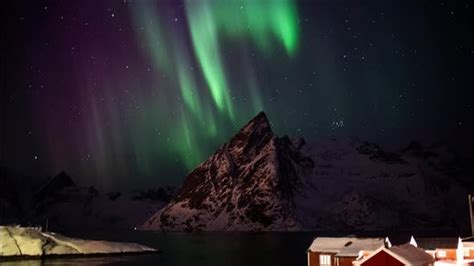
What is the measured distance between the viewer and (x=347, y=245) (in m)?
65.1

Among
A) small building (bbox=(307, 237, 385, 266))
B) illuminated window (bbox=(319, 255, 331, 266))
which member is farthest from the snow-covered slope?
illuminated window (bbox=(319, 255, 331, 266))

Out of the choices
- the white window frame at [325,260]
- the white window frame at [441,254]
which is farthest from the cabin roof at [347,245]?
the white window frame at [441,254]

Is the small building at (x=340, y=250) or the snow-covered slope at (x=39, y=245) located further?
the snow-covered slope at (x=39, y=245)

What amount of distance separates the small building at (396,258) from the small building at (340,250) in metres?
5.52

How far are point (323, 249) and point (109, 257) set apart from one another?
3172 inches

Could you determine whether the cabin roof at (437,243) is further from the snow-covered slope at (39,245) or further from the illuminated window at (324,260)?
the snow-covered slope at (39,245)

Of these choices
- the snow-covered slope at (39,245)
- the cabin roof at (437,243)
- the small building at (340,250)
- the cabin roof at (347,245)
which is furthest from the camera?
the snow-covered slope at (39,245)

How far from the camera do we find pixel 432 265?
184 ft

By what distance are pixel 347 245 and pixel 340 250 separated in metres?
1.49

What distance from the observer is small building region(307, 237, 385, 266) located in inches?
2434

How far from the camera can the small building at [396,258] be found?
51906 millimetres

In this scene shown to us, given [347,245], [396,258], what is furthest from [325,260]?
[396,258]

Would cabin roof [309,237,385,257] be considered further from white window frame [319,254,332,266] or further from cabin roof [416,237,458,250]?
cabin roof [416,237,458,250]

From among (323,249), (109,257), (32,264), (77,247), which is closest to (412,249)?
(323,249)
